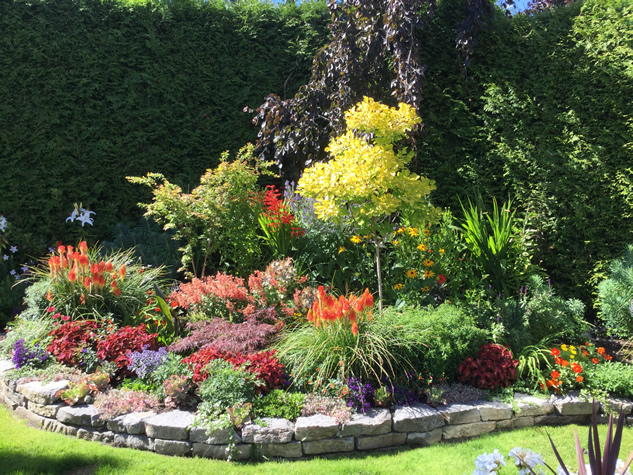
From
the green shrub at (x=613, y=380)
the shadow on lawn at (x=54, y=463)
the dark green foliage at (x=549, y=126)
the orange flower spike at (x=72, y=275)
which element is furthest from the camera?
the dark green foliage at (x=549, y=126)

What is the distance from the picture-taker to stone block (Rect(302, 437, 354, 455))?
3039 millimetres

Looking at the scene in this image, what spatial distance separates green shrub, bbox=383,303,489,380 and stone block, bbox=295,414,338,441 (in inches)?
33.5

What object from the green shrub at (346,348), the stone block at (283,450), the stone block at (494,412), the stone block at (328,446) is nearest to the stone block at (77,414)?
the stone block at (283,450)

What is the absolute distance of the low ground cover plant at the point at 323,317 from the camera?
3.37m

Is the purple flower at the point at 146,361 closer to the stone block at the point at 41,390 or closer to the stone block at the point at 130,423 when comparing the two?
the stone block at the point at 130,423

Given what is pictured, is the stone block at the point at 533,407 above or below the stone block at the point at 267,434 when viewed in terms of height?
above

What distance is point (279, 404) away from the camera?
3.23m

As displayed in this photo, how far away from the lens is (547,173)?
17.6ft

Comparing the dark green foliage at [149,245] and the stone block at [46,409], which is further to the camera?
the dark green foliage at [149,245]

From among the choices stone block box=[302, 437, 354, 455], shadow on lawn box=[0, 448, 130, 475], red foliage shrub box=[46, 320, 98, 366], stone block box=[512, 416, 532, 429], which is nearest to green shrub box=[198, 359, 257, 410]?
stone block box=[302, 437, 354, 455]

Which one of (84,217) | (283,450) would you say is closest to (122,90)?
(84,217)

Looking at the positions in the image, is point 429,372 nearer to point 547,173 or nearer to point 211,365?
point 211,365

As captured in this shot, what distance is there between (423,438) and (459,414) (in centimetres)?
31

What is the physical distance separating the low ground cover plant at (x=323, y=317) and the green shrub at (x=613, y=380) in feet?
0.05
